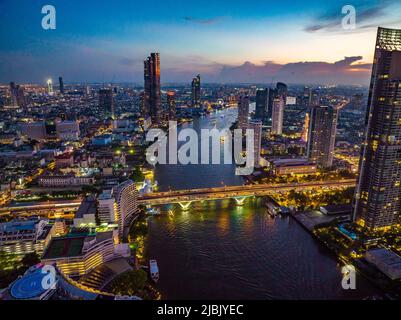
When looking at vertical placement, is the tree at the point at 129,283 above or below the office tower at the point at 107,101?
below

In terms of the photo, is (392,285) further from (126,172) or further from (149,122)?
(149,122)

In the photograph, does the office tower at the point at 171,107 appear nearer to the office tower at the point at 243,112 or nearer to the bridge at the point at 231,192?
the office tower at the point at 243,112

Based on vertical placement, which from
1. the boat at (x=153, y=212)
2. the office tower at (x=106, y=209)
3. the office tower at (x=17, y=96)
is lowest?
the boat at (x=153, y=212)

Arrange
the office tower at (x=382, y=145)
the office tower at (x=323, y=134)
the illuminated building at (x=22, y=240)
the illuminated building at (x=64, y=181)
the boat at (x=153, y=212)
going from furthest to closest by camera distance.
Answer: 1. the office tower at (x=323, y=134)
2. the illuminated building at (x=64, y=181)
3. the boat at (x=153, y=212)
4. the office tower at (x=382, y=145)
5. the illuminated building at (x=22, y=240)

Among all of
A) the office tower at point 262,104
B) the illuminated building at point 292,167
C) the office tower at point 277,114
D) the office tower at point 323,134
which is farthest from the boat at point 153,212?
the office tower at point 262,104

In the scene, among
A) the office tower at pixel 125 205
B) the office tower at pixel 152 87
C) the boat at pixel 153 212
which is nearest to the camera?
the office tower at pixel 125 205
